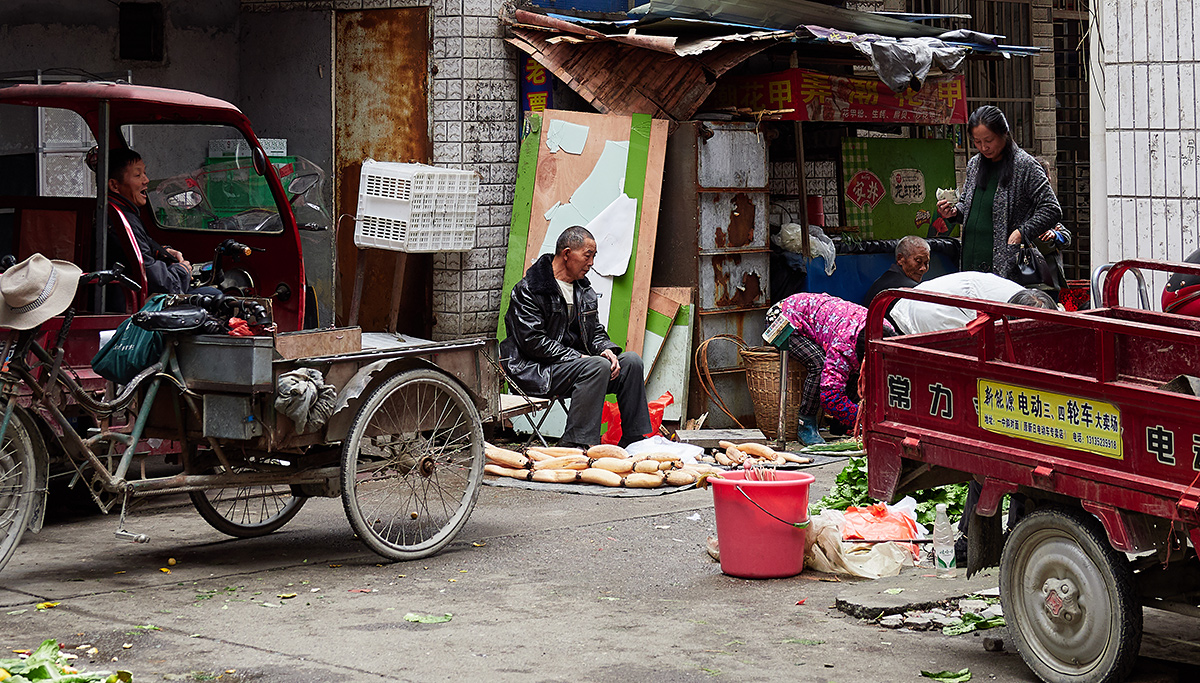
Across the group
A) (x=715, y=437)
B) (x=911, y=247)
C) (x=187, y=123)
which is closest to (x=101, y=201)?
(x=187, y=123)

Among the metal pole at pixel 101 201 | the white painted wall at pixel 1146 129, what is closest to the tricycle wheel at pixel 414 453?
the metal pole at pixel 101 201

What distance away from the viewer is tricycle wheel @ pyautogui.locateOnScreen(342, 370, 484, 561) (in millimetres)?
6465

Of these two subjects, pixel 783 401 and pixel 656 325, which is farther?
pixel 656 325

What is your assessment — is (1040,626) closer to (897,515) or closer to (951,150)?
(897,515)

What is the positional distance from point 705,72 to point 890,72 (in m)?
1.42

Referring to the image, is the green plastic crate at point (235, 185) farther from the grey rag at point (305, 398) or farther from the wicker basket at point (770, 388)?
the grey rag at point (305, 398)

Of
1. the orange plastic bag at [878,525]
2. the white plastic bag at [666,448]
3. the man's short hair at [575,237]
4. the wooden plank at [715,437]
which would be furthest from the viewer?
the wooden plank at [715,437]

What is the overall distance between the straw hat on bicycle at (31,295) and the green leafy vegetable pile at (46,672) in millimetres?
1608

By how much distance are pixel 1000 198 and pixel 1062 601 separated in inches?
194

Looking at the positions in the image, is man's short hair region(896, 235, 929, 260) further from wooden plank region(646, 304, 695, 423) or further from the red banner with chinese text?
wooden plank region(646, 304, 695, 423)

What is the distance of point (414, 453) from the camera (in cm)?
689

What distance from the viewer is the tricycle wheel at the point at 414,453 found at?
Answer: 6.46 metres

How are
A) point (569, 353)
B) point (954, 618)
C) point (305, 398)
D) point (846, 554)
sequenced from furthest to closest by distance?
point (569, 353)
point (846, 554)
point (305, 398)
point (954, 618)

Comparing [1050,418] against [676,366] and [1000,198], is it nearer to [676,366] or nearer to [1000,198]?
[1000,198]
